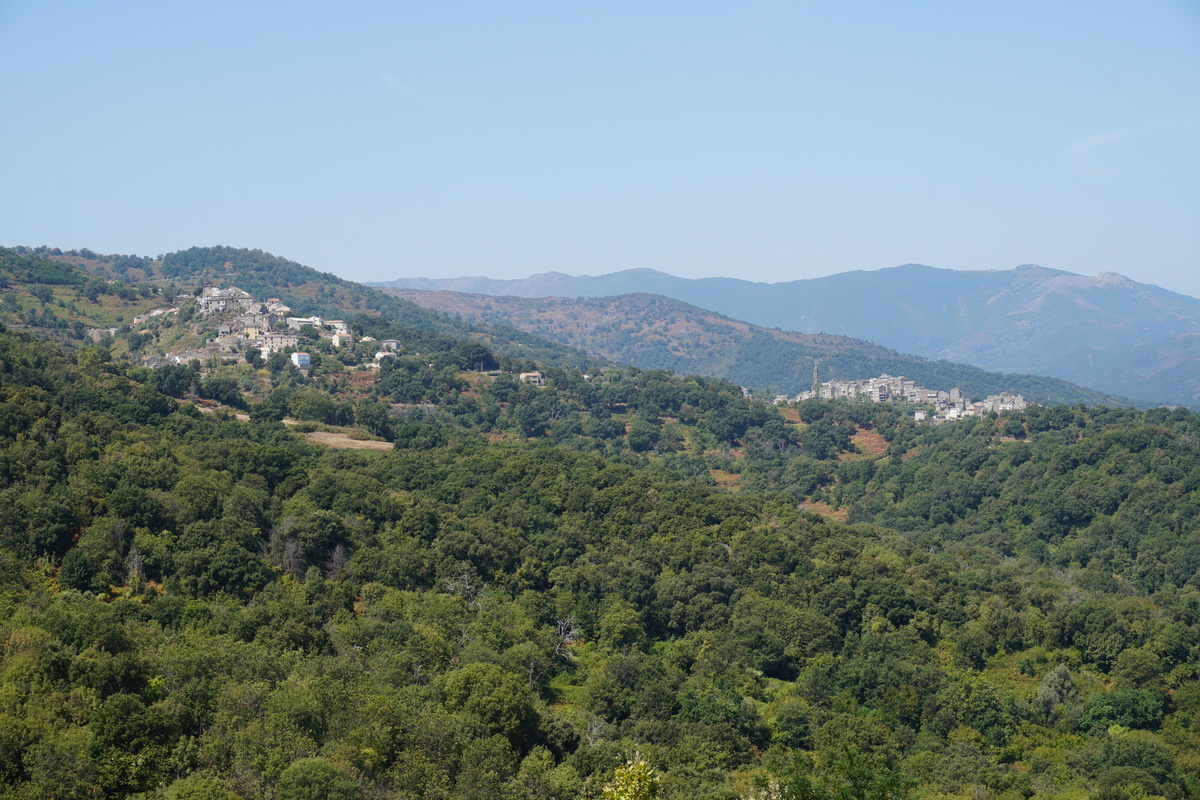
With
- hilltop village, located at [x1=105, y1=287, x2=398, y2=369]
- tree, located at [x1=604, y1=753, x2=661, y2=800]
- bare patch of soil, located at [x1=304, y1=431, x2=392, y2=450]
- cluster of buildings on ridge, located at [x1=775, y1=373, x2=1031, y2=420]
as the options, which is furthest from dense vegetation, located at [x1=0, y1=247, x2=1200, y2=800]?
cluster of buildings on ridge, located at [x1=775, y1=373, x2=1031, y2=420]

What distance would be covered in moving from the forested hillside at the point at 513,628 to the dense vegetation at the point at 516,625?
0.13 meters

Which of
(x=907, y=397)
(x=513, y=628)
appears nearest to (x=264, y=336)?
(x=513, y=628)

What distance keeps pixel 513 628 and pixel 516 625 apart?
1.86 feet

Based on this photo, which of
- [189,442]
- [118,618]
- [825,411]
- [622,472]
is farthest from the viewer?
[825,411]

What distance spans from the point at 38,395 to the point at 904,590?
124 ft

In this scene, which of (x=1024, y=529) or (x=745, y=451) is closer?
(x=1024, y=529)

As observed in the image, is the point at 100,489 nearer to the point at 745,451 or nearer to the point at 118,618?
the point at 118,618

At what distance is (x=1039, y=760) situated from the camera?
105ft

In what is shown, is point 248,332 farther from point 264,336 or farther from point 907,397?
point 907,397

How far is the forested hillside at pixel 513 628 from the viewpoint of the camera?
23188 millimetres

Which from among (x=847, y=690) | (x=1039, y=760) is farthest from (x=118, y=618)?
(x=1039, y=760)

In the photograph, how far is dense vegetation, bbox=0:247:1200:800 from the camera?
23.2m

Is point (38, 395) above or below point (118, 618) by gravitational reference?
above

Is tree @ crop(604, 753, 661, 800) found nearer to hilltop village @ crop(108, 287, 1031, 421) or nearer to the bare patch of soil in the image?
the bare patch of soil
